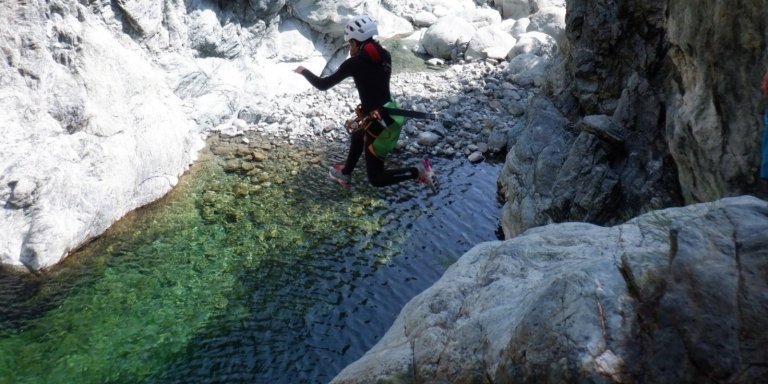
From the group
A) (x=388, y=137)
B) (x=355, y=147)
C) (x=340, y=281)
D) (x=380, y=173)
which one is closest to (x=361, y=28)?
(x=388, y=137)

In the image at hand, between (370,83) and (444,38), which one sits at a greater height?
(370,83)

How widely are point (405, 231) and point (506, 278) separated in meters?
7.72

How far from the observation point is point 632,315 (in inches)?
187

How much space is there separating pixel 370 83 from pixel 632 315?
6.23 meters

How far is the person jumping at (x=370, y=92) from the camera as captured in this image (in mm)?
9734

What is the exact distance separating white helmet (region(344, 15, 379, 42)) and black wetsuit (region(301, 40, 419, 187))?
13cm

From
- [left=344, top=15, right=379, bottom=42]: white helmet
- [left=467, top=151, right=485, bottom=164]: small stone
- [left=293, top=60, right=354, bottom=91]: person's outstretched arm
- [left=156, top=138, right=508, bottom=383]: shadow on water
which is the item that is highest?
[left=344, top=15, right=379, bottom=42]: white helmet

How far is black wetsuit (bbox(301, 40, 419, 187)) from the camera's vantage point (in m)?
9.78

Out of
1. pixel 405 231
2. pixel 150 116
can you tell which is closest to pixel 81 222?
pixel 150 116

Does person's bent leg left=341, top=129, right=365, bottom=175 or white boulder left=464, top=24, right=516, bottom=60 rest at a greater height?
person's bent leg left=341, top=129, right=365, bottom=175

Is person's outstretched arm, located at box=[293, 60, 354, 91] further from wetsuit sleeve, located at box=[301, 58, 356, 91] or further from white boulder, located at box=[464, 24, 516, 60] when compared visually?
white boulder, located at box=[464, 24, 516, 60]

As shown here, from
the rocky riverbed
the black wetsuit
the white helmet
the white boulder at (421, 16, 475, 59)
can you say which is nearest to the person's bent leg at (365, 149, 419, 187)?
the black wetsuit

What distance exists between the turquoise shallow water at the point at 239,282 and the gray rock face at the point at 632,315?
4434mm

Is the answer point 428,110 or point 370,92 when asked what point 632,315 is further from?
point 428,110
